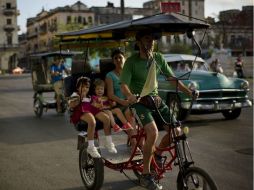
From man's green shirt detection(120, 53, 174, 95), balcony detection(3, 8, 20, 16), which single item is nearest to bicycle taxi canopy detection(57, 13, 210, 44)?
man's green shirt detection(120, 53, 174, 95)

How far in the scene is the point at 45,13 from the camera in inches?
4899

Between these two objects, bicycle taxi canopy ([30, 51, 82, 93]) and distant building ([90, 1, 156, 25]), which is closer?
bicycle taxi canopy ([30, 51, 82, 93])

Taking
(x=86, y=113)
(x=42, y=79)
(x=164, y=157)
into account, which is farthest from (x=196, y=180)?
(x=42, y=79)

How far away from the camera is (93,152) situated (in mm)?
6496

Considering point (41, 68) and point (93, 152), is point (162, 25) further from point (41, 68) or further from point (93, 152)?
point (41, 68)

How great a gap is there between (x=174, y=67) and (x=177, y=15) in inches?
329

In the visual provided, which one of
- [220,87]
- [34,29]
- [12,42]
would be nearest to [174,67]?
[220,87]

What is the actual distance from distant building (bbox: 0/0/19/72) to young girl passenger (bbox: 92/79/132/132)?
103536 mm

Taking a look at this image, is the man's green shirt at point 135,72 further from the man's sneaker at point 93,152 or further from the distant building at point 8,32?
the distant building at point 8,32

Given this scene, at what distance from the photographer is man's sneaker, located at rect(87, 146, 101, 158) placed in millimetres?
6454

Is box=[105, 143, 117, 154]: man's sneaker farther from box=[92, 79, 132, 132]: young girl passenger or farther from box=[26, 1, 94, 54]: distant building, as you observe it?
box=[26, 1, 94, 54]: distant building

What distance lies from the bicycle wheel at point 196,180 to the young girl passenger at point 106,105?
1.53m

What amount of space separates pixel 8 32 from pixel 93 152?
358ft

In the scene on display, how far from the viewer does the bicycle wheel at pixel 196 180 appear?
202 inches
